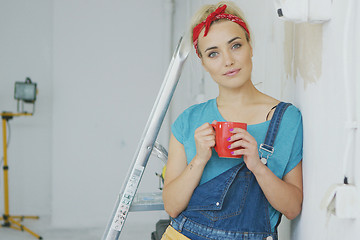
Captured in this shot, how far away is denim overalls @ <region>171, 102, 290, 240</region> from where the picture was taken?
854 mm

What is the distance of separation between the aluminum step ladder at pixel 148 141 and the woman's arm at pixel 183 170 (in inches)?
6.6

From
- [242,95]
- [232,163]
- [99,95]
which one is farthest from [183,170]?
[99,95]

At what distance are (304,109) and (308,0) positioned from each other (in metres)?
0.27

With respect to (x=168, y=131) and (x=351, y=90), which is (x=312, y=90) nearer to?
(x=351, y=90)

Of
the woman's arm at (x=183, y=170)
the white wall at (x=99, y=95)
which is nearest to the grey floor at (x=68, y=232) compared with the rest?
the white wall at (x=99, y=95)

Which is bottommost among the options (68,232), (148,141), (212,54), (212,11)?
(68,232)

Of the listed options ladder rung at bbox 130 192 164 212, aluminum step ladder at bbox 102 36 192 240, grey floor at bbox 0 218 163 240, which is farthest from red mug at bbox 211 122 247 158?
grey floor at bbox 0 218 163 240

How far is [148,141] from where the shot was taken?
1.18 metres

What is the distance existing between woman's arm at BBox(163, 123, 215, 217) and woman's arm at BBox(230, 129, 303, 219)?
0.24ft

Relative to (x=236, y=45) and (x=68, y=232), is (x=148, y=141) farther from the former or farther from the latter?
(x=68, y=232)

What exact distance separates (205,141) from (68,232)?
3.10m

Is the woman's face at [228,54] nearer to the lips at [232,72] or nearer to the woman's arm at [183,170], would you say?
the lips at [232,72]

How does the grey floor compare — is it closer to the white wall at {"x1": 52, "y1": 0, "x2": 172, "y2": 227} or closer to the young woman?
the white wall at {"x1": 52, "y1": 0, "x2": 172, "y2": 227}

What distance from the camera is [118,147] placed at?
3.78 metres
